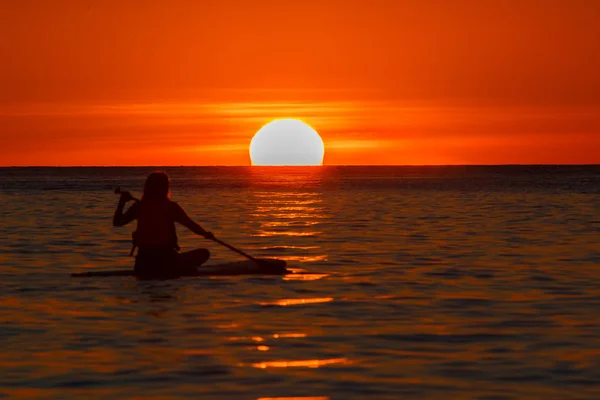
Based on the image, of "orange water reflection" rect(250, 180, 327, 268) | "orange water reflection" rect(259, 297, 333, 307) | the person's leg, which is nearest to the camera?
"orange water reflection" rect(259, 297, 333, 307)

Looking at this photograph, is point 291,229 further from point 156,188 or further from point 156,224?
point 156,188

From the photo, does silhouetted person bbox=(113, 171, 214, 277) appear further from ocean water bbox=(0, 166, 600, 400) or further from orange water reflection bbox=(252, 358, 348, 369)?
orange water reflection bbox=(252, 358, 348, 369)

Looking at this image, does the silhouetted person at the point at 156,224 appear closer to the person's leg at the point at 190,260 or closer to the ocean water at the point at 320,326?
the person's leg at the point at 190,260

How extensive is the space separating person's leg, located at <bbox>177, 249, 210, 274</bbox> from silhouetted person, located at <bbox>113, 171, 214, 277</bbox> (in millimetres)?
80

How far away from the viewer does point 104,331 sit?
16.4m

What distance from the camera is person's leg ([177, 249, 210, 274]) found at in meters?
22.8

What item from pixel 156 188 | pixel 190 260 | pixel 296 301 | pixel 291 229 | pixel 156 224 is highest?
pixel 156 188

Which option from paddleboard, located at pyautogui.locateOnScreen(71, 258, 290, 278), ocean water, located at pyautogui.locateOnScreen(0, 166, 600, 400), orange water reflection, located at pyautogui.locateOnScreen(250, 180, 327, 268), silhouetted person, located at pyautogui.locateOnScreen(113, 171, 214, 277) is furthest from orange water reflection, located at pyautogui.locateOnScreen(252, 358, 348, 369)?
orange water reflection, located at pyautogui.locateOnScreen(250, 180, 327, 268)

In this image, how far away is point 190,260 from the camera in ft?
75.6

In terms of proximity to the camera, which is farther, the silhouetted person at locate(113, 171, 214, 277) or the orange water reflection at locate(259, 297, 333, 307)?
the silhouetted person at locate(113, 171, 214, 277)

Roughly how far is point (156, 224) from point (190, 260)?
1.82 meters

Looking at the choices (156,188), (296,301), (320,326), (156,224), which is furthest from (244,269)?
(320,326)

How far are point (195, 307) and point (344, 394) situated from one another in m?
7.27

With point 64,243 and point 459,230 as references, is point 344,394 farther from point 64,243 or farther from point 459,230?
point 459,230
